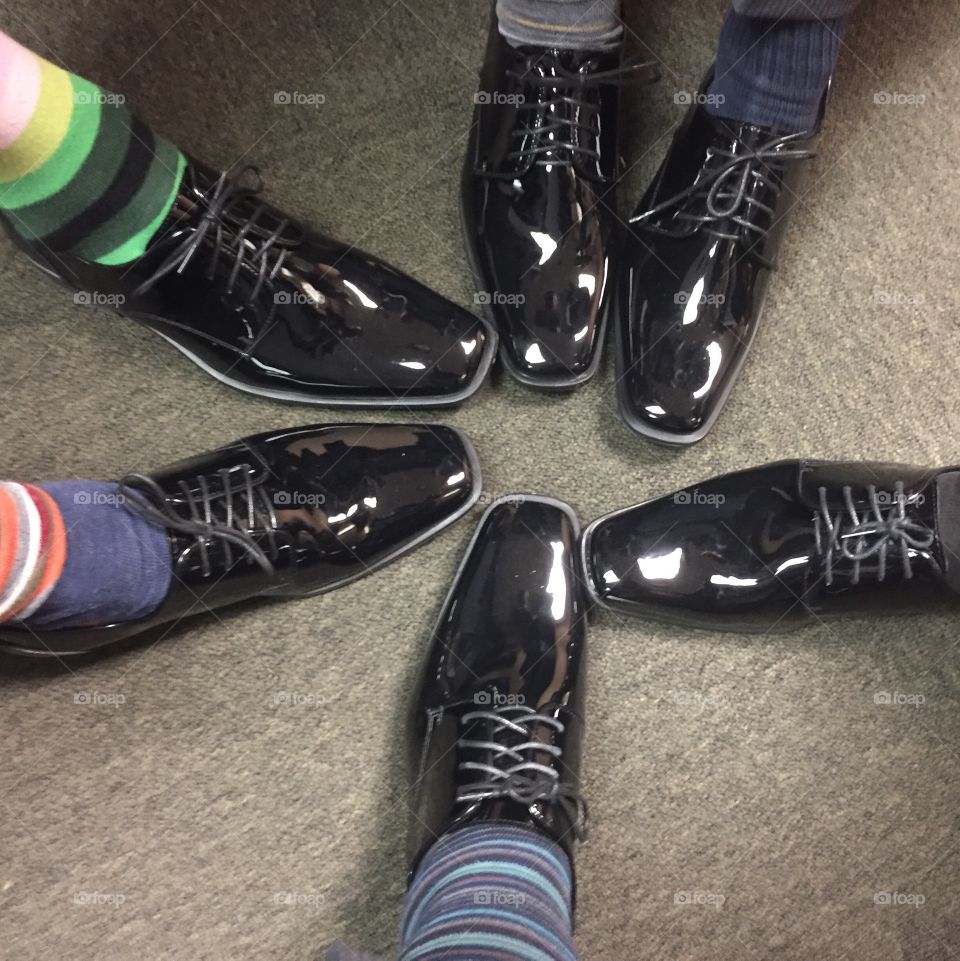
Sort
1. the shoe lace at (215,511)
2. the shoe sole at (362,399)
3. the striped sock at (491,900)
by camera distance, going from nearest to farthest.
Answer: the striped sock at (491,900), the shoe lace at (215,511), the shoe sole at (362,399)

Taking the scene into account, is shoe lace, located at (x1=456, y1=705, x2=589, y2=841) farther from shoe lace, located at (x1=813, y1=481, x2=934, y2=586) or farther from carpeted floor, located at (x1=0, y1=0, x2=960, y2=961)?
shoe lace, located at (x1=813, y1=481, x2=934, y2=586)

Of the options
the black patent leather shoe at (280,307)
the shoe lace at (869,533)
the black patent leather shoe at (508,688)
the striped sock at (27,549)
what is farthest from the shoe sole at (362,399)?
the shoe lace at (869,533)

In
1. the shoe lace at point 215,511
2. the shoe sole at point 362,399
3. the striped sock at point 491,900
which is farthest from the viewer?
the shoe sole at point 362,399

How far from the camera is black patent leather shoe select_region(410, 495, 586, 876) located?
0.72m

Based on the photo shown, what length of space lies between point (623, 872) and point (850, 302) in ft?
1.98

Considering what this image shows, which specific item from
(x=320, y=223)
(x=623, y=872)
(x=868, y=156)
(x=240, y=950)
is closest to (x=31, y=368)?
(x=320, y=223)

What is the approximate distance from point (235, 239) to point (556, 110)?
30 cm

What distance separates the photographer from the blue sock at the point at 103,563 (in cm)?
63

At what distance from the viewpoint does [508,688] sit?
2.48 ft

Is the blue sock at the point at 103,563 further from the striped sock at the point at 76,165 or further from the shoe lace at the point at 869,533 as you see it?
the shoe lace at the point at 869,533

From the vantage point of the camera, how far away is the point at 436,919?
61cm

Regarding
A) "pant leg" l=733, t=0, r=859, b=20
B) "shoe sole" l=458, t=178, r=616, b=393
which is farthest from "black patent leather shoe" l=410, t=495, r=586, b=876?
"pant leg" l=733, t=0, r=859, b=20

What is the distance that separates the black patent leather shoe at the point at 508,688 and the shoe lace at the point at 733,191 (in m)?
0.29

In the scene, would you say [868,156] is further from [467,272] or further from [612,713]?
[612,713]
